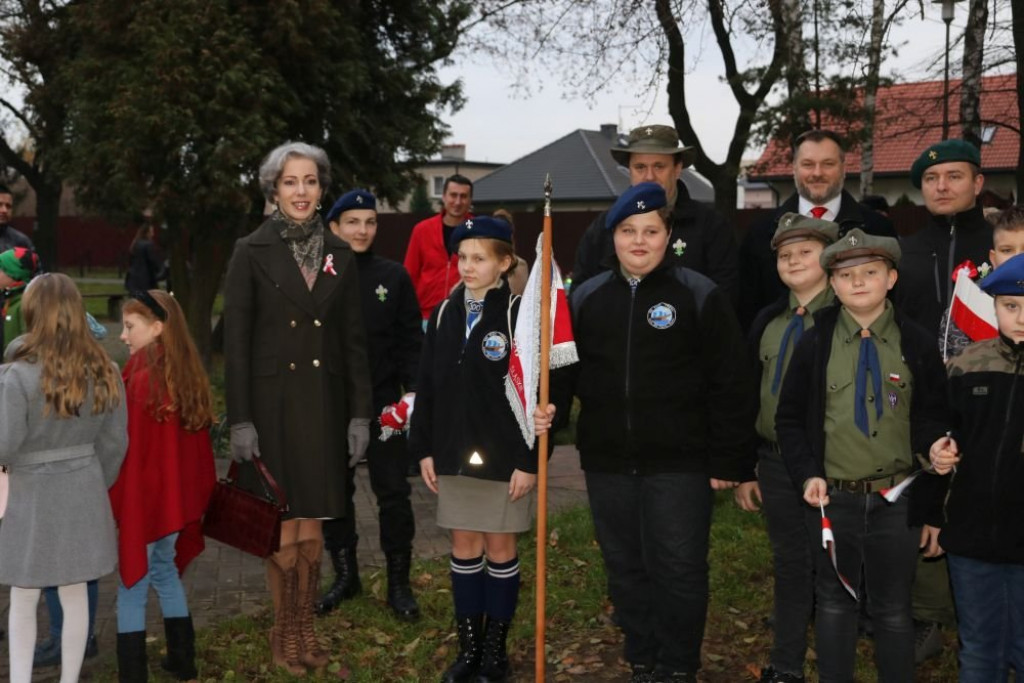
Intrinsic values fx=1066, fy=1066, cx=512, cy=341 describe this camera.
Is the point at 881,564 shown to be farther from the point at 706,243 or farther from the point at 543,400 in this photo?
the point at 706,243

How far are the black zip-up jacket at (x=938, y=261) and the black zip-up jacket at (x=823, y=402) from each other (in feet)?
3.12

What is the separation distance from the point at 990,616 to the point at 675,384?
1.46 m

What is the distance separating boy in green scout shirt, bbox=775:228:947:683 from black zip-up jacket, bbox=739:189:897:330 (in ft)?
3.84

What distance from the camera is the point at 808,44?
48.4 feet

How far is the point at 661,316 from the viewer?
14.6 feet

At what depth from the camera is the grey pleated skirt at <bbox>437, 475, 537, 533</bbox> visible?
4.71 meters

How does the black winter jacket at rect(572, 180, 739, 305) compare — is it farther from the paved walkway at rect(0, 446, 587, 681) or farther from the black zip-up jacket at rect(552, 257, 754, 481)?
the paved walkway at rect(0, 446, 587, 681)

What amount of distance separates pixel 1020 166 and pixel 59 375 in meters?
6.00

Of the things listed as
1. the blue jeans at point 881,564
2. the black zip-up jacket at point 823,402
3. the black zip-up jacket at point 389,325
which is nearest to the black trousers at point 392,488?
the black zip-up jacket at point 389,325

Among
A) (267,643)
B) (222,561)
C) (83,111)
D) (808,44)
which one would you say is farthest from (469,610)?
(808,44)

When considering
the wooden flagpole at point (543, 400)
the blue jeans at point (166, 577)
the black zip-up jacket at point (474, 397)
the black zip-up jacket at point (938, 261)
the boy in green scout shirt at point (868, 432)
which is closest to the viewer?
the boy in green scout shirt at point (868, 432)

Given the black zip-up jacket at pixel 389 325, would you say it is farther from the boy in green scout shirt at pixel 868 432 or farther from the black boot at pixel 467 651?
the boy in green scout shirt at pixel 868 432

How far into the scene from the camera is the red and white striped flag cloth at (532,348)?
449 centimetres

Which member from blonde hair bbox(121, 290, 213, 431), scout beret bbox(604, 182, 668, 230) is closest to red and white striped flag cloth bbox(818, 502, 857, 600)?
scout beret bbox(604, 182, 668, 230)
